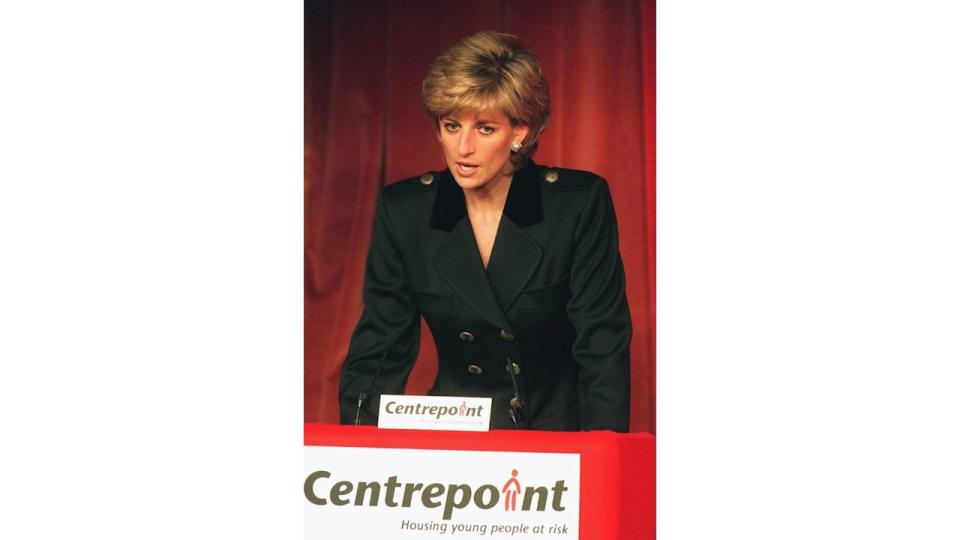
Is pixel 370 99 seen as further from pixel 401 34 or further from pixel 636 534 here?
pixel 636 534

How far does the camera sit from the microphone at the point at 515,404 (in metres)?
3.73

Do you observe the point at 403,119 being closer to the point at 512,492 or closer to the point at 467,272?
the point at 467,272

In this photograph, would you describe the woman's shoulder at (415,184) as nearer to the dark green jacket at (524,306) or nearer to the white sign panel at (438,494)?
the dark green jacket at (524,306)

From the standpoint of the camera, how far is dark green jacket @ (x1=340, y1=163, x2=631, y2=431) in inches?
146

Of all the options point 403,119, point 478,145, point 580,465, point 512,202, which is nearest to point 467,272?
point 512,202

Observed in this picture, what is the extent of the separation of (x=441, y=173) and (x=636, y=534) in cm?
116

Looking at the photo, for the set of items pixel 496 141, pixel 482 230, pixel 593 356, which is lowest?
pixel 593 356

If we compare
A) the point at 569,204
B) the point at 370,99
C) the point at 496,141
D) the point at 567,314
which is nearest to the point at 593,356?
the point at 567,314

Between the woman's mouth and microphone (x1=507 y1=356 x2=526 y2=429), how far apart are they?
540mm

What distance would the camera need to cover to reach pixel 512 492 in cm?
366

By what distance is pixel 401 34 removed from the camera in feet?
12.5

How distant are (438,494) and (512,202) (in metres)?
0.85

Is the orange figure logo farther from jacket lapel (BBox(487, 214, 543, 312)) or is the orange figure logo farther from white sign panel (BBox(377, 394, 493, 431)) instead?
jacket lapel (BBox(487, 214, 543, 312))

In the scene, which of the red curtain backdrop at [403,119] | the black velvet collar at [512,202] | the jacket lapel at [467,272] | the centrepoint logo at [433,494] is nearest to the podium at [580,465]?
the centrepoint logo at [433,494]
